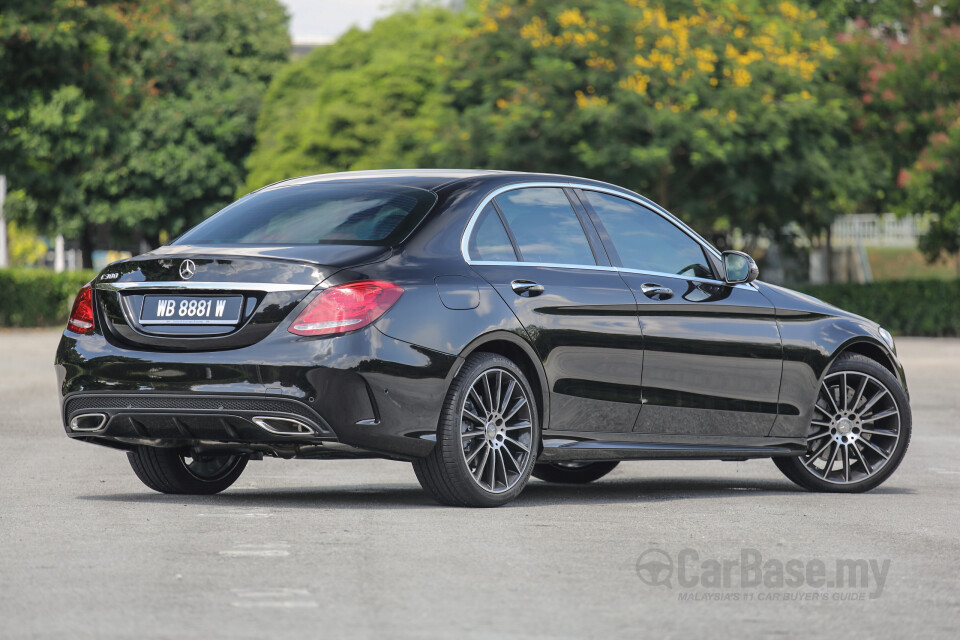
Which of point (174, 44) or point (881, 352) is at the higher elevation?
point (174, 44)

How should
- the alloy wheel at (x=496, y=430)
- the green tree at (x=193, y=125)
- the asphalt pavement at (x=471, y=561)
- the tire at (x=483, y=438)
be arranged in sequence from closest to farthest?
the asphalt pavement at (x=471, y=561), the tire at (x=483, y=438), the alloy wheel at (x=496, y=430), the green tree at (x=193, y=125)

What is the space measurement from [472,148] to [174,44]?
27.9 m

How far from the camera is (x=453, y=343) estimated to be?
312 inches

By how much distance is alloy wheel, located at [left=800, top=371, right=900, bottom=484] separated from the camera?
988 centimetres

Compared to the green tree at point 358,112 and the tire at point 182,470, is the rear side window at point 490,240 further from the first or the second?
the green tree at point 358,112

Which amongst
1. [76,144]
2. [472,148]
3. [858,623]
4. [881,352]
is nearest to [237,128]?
[76,144]

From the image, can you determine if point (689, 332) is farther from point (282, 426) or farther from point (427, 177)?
point (282, 426)

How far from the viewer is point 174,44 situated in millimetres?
62062

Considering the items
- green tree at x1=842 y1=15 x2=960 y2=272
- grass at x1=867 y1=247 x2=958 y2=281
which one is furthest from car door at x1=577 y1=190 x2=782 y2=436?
grass at x1=867 y1=247 x2=958 y2=281

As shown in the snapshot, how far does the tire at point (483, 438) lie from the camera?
26.2 ft

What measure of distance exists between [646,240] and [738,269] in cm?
57

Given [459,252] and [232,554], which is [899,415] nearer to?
[459,252]

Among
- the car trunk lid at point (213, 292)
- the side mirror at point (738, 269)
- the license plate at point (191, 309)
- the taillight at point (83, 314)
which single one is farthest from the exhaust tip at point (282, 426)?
the side mirror at point (738, 269)

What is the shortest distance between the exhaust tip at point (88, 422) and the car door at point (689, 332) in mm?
2658
